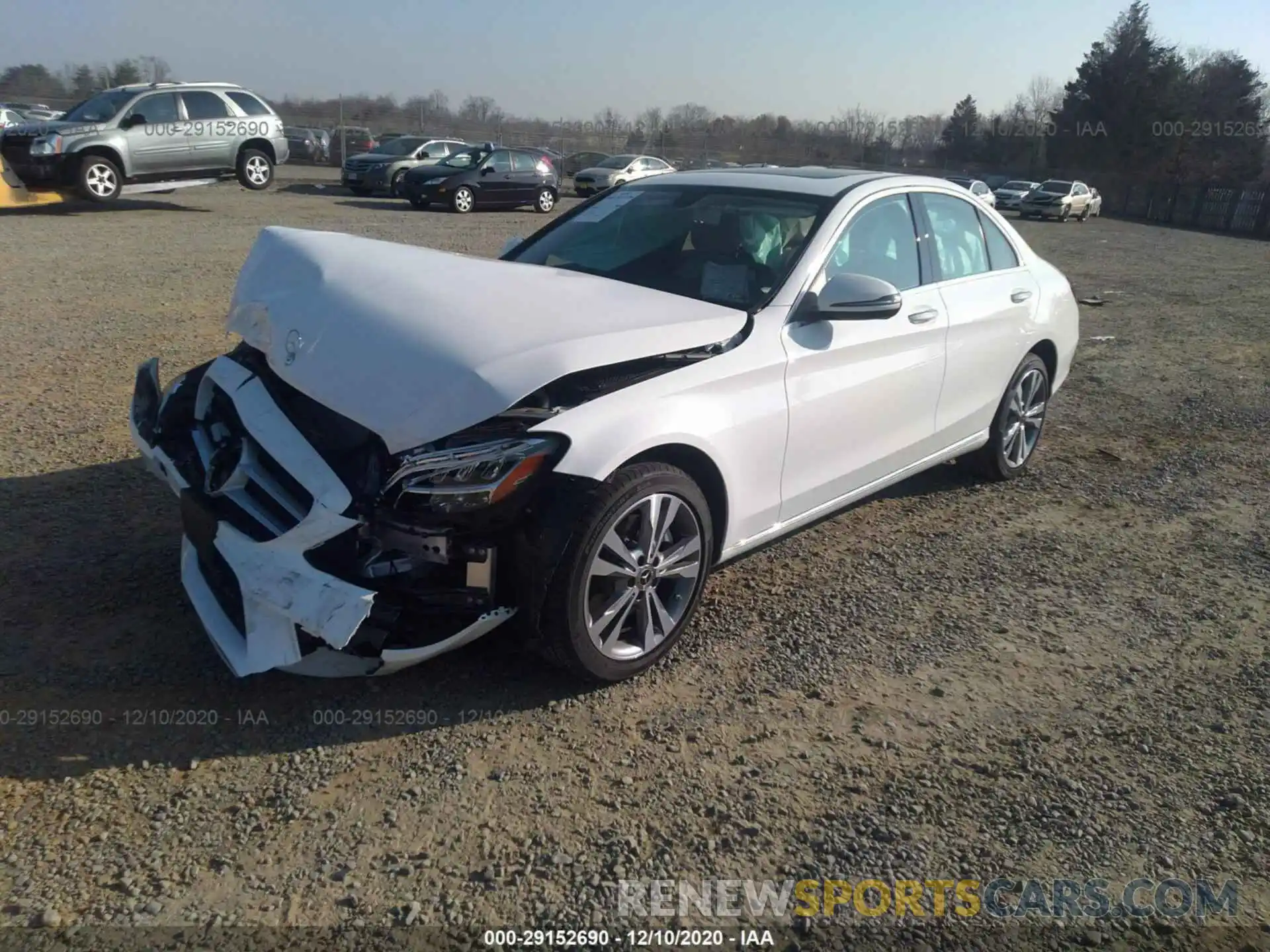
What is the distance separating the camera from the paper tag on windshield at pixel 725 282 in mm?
3713

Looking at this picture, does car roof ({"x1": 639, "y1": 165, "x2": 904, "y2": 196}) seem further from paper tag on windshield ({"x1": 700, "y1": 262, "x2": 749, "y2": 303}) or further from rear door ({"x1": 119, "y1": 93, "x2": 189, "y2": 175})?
rear door ({"x1": 119, "y1": 93, "x2": 189, "y2": 175})

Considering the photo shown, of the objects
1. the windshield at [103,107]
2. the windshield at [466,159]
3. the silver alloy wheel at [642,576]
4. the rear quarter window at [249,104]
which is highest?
the rear quarter window at [249,104]

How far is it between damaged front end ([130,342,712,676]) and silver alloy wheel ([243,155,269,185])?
55.7ft

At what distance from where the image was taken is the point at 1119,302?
42.0 feet

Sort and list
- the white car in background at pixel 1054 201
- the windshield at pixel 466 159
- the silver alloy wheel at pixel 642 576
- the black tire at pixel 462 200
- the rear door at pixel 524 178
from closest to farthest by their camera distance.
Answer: the silver alloy wheel at pixel 642 576 < the black tire at pixel 462 200 < the windshield at pixel 466 159 < the rear door at pixel 524 178 < the white car in background at pixel 1054 201

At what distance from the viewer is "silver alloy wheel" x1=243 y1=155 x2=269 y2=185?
17.8 metres

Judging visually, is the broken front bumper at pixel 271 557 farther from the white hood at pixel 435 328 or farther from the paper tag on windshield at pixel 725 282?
the paper tag on windshield at pixel 725 282

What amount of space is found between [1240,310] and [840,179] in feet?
36.6

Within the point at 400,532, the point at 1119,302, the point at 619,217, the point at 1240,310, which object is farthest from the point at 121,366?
the point at 1240,310

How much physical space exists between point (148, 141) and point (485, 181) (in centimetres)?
729

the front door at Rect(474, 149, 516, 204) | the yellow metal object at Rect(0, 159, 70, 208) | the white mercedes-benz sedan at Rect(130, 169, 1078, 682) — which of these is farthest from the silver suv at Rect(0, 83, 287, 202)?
the white mercedes-benz sedan at Rect(130, 169, 1078, 682)

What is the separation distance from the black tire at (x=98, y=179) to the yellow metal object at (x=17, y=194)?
447mm

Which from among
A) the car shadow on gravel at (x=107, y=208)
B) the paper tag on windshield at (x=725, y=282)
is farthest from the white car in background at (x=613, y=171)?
the paper tag on windshield at (x=725, y=282)

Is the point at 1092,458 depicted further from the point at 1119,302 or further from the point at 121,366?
the point at 1119,302
